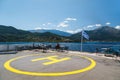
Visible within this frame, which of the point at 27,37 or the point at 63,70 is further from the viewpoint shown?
the point at 27,37

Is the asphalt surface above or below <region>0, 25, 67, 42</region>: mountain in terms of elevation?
below

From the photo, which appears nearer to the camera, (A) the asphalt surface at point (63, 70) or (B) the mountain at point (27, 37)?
(A) the asphalt surface at point (63, 70)

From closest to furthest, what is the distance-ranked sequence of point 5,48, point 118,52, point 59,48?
point 118,52, point 5,48, point 59,48

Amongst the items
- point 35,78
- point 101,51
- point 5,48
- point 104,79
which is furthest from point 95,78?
point 5,48

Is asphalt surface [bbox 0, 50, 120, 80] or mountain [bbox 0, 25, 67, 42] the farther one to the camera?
mountain [bbox 0, 25, 67, 42]

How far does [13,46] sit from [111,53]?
529 inches

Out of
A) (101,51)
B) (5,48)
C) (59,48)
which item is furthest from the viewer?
(59,48)

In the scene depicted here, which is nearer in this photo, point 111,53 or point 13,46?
point 111,53

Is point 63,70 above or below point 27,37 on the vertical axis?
below

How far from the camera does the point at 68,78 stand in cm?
581

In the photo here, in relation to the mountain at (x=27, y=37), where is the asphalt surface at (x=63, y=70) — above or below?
below

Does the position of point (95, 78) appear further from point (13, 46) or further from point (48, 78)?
point (13, 46)

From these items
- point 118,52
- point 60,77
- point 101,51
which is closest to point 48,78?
point 60,77

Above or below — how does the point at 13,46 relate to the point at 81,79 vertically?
above
